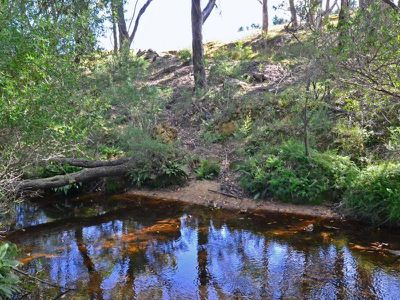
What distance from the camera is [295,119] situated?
13.1 m

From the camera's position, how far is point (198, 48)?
1797 cm

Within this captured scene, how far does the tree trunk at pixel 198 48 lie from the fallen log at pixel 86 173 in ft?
20.8

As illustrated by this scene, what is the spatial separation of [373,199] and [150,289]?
526cm

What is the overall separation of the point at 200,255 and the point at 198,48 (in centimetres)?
1141

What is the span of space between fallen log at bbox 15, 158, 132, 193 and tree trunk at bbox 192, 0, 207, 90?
20.8 feet

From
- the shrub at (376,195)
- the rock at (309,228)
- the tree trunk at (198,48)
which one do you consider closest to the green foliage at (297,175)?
the shrub at (376,195)

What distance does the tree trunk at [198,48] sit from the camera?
1766 cm

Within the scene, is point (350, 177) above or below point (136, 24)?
below

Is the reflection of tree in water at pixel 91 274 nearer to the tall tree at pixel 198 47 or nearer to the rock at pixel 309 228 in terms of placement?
the rock at pixel 309 228

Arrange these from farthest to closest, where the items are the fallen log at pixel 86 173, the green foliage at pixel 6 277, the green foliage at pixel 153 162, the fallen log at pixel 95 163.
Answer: the green foliage at pixel 153 162 → the fallen log at pixel 95 163 → the fallen log at pixel 86 173 → the green foliage at pixel 6 277

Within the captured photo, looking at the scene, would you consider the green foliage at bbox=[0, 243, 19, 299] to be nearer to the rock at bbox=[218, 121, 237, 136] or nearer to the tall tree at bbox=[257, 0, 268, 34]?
the rock at bbox=[218, 121, 237, 136]

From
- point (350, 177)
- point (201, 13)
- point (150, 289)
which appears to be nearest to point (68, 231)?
point (150, 289)

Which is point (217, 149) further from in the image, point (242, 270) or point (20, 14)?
point (20, 14)

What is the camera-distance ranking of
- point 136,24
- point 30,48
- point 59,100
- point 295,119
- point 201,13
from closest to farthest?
point 30,48 < point 59,100 < point 295,119 < point 201,13 < point 136,24
